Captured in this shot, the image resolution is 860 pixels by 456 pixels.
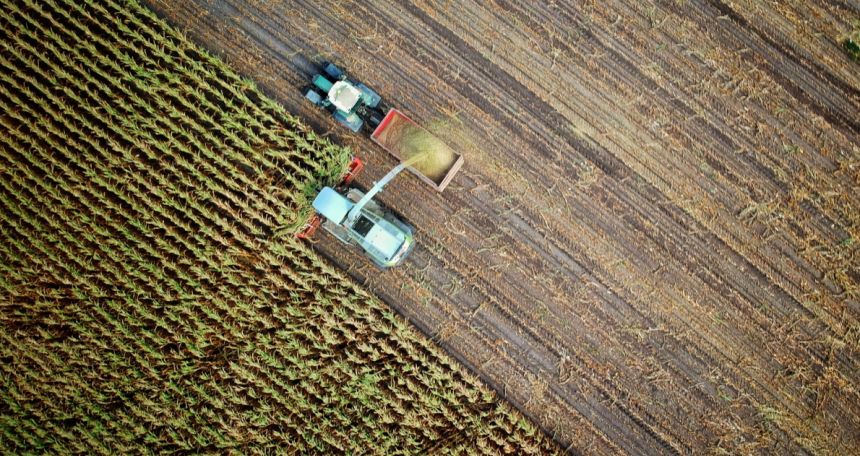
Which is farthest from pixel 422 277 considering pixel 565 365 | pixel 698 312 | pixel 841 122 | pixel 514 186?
pixel 841 122

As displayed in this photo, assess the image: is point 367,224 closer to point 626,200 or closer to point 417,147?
point 417,147

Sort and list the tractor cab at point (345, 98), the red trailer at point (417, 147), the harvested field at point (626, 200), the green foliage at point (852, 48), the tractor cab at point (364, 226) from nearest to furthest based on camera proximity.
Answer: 1. the tractor cab at point (364, 226)
2. the tractor cab at point (345, 98)
3. the red trailer at point (417, 147)
4. the harvested field at point (626, 200)
5. the green foliage at point (852, 48)

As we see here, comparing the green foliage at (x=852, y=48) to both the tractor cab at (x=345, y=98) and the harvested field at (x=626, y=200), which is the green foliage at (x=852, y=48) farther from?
the tractor cab at (x=345, y=98)

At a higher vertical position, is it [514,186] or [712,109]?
[712,109]

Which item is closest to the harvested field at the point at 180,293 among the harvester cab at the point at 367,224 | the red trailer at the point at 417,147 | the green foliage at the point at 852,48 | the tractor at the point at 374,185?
the tractor at the point at 374,185

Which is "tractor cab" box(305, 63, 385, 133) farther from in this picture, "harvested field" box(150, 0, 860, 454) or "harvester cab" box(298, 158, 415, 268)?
"harvester cab" box(298, 158, 415, 268)

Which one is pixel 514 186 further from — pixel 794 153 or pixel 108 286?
pixel 108 286

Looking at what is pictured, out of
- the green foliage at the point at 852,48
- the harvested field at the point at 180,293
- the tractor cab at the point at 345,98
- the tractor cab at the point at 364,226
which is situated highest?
the green foliage at the point at 852,48
